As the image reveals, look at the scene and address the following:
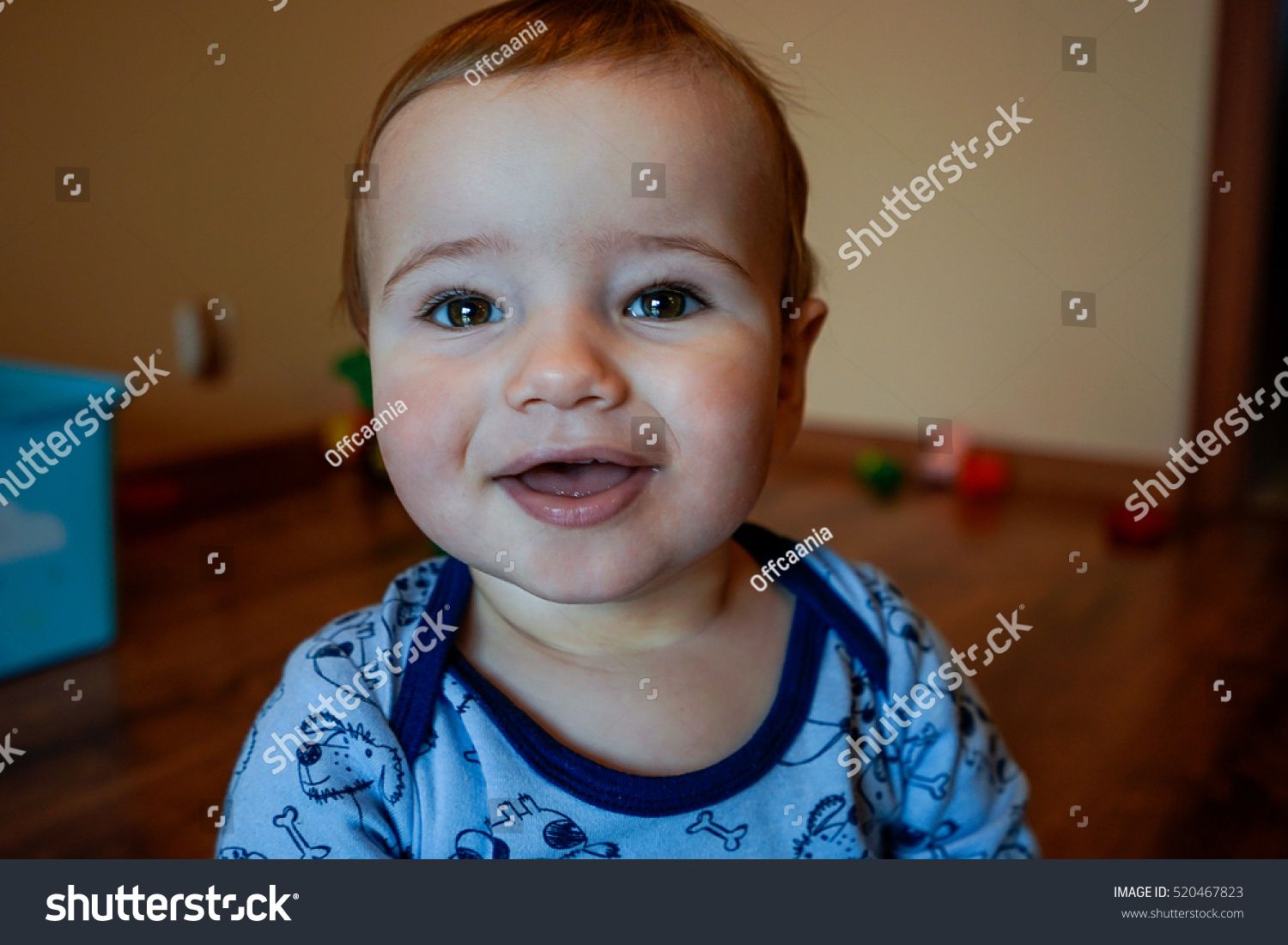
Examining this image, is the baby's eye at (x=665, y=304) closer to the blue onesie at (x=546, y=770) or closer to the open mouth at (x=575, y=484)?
the open mouth at (x=575, y=484)

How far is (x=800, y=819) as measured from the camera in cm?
53

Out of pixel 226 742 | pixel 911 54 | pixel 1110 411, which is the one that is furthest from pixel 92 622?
pixel 1110 411

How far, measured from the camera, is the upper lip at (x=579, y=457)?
45 cm

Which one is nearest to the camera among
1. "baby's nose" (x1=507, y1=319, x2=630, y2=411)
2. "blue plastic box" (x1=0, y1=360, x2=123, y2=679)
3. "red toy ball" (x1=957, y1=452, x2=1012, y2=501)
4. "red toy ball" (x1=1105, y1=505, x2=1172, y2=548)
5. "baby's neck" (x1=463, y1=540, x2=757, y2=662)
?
"baby's nose" (x1=507, y1=319, x2=630, y2=411)

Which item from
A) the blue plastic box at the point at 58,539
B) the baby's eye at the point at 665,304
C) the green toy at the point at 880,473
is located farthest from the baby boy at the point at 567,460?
the green toy at the point at 880,473

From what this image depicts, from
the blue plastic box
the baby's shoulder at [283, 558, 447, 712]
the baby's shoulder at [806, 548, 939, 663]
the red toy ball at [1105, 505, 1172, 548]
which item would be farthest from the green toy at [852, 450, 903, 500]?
the baby's shoulder at [283, 558, 447, 712]

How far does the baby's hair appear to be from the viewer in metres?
0.47

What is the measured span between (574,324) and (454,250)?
0.20ft

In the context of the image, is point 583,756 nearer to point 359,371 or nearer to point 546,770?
point 546,770

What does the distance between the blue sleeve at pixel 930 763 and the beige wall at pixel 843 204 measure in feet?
2.75

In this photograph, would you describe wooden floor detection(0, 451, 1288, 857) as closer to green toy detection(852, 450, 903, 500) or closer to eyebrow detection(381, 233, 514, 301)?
green toy detection(852, 450, 903, 500)

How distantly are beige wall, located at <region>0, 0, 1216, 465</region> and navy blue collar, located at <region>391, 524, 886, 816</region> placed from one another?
0.86m

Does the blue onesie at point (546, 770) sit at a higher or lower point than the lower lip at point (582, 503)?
lower

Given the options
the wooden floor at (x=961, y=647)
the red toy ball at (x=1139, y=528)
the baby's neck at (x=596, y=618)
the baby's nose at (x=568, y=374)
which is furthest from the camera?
the red toy ball at (x=1139, y=528)
